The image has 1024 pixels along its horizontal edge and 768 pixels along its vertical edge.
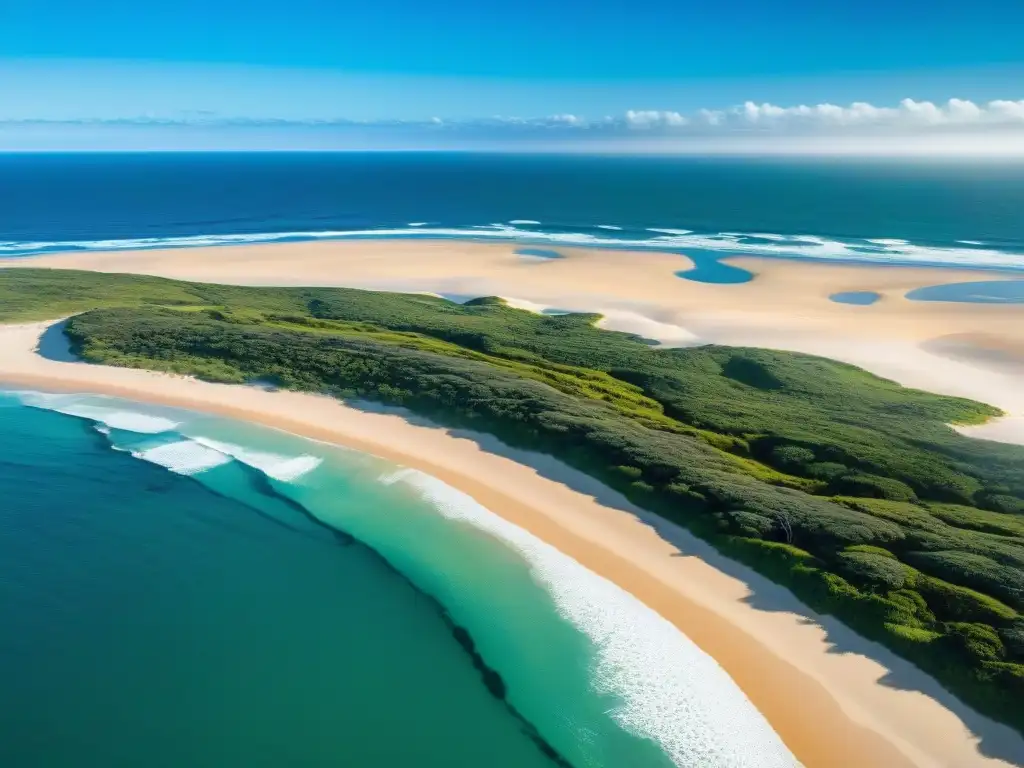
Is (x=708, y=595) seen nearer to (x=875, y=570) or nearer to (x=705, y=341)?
(x=875, y=570)

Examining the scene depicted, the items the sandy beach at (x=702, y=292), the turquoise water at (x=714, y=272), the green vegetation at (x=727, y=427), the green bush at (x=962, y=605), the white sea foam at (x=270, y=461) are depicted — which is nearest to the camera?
the green bush at (x=962, y=605)

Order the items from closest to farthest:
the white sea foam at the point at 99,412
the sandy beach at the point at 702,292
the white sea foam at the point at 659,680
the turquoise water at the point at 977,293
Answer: the white sea foam at the point at 659,680 < the white sea foam at the point at 99,412 < the sandy beach at the point at 702,292 < the turquoise water at the point at 977,293

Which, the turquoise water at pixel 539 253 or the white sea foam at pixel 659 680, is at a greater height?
the turquoise water at pixel 539 253

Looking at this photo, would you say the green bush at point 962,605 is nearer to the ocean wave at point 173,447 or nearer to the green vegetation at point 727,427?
the green vegetation at point 727,427

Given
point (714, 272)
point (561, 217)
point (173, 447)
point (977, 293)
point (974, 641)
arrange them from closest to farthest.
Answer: point (974, 641), point (173, 447), point (977, 293), point (714, 272), point (561, 217)

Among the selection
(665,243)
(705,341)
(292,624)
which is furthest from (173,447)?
(665,243)

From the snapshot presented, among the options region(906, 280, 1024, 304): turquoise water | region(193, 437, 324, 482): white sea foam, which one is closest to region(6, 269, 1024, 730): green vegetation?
region(193, 437, 324, 482): white sea foam

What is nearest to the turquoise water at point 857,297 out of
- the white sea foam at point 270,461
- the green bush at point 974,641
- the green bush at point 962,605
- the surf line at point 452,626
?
the green bush at point 962,605
